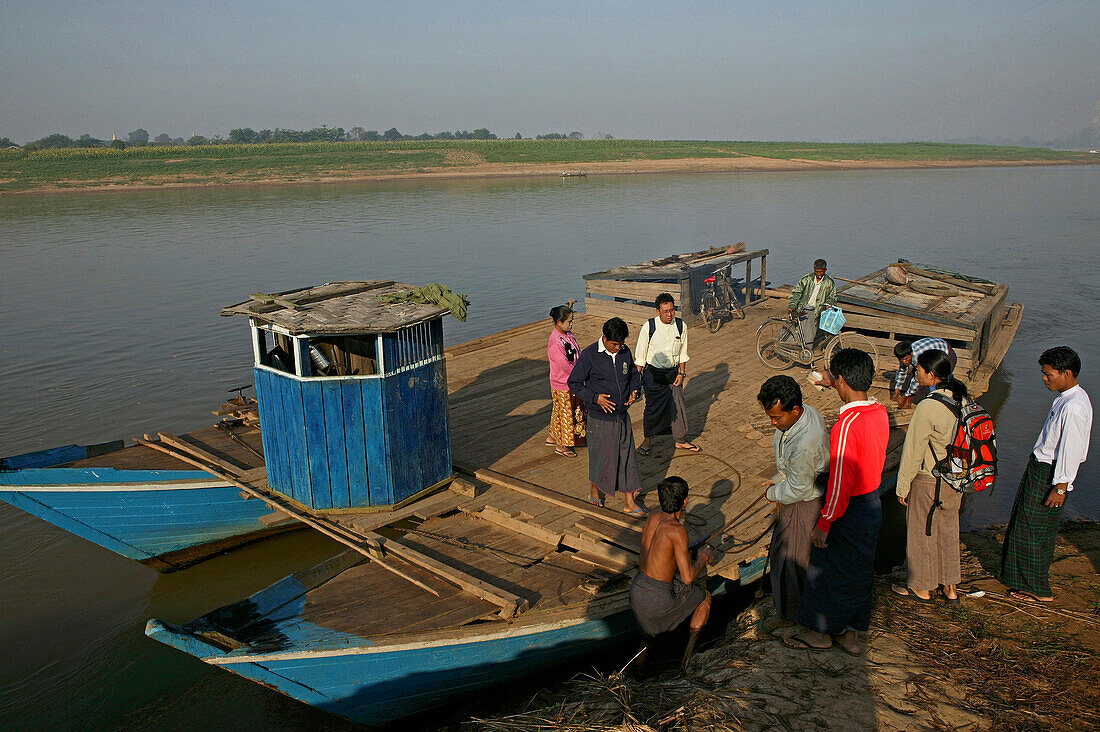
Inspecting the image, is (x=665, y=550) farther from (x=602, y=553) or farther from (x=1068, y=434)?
(x=1068, y=434)

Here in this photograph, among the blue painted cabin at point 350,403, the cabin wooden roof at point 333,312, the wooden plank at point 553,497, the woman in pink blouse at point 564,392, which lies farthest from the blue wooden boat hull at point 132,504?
the woman in pink blouse at point 564,392

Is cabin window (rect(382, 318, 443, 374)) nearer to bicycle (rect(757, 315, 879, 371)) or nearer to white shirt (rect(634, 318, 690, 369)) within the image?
white shirt (rect(634, 318, 690, 369))

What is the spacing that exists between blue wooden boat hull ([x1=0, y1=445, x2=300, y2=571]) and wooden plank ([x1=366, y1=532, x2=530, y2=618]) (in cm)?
180

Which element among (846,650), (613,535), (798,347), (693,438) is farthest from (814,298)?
(846,650)

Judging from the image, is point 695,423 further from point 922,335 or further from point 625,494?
point 922,335

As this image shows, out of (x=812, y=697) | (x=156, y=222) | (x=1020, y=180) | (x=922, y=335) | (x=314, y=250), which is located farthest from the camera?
(x=1020, y=180)

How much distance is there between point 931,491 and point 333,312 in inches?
180

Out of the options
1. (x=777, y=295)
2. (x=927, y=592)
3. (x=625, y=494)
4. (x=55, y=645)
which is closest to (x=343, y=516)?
(x=625, y=494)

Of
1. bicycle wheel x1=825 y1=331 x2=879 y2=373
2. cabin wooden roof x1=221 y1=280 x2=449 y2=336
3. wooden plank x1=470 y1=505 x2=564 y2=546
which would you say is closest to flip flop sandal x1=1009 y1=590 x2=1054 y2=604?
wooden plank x1=470 y1=505 x2=564 y2=546

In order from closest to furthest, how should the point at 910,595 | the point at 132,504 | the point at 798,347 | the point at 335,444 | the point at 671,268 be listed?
the point at 910,595 → the point at 335,444 → the point at 132,504 → the point at 798,347 → the point at 671,268

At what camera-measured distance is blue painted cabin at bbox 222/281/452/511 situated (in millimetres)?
5340

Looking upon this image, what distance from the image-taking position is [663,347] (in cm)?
692

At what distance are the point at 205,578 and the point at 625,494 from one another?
456 centimetres

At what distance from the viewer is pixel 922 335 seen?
9.60 meters
